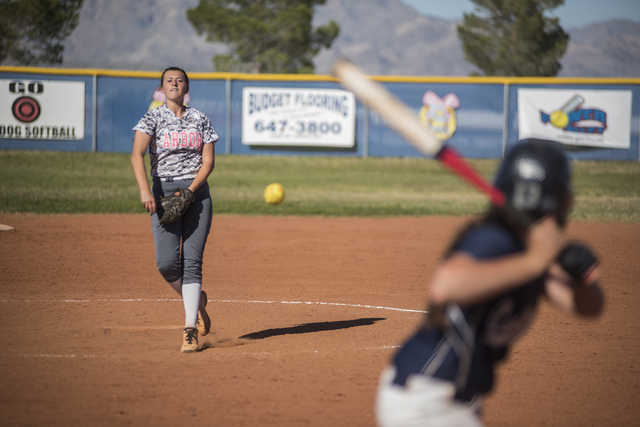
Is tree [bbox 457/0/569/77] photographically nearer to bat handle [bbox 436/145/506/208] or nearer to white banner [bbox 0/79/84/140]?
white banner [bbox 0/79/84/140]

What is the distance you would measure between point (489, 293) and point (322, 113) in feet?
68.8

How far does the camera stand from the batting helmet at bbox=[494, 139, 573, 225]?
87.0 inches

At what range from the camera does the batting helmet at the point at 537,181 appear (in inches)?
87.0

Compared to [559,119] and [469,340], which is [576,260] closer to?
[469,340]

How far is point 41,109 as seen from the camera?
21391 mm

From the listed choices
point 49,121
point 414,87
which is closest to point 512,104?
point 414,87

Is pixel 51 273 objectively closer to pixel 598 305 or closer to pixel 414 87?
pixel 598 305

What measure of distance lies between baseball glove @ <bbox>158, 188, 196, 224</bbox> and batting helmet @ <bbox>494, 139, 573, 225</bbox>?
3321mm

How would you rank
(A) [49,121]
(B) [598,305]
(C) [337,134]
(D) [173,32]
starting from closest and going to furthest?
(B) [598,305] < (A) [49,121] < (C) [337,134] < (D) [173,32]

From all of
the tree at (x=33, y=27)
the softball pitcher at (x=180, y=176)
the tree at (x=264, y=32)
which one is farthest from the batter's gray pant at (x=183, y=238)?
the tree at (x=264, y=32)

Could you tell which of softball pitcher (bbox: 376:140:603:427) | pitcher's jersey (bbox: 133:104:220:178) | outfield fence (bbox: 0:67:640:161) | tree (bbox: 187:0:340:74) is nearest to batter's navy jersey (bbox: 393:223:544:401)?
softball pitcher (bbox: 376:140:603:427)

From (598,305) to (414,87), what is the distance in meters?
21.4

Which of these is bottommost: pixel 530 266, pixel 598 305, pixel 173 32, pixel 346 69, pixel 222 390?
pixel 222 390

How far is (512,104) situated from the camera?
75.1 ft
